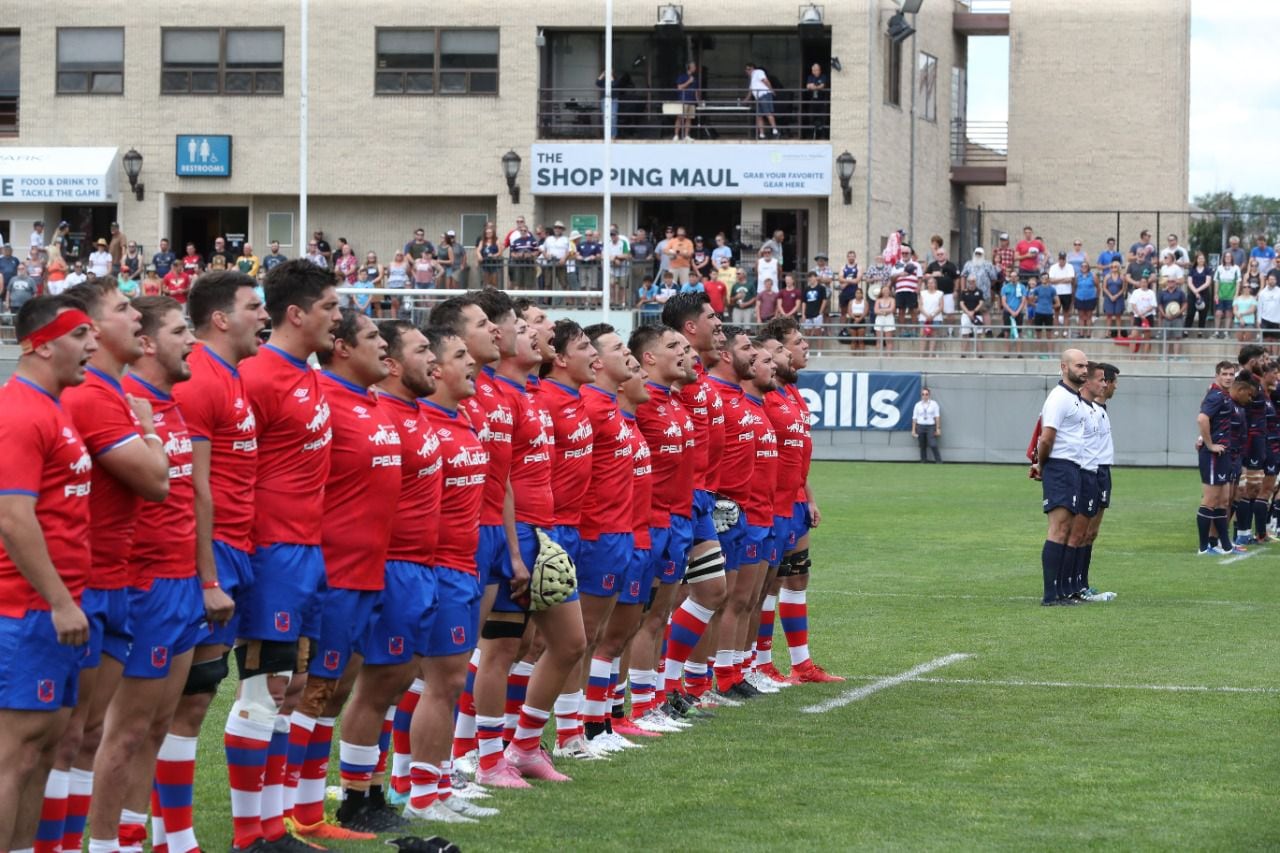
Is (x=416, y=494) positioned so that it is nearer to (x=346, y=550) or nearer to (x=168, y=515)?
(x=346, y=550)

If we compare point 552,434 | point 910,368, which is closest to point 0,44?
point 910,368

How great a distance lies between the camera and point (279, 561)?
750cm

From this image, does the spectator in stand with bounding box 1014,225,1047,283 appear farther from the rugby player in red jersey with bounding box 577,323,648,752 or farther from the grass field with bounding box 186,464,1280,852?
the rugby player in red jersey with bounding box 577,323,648,752

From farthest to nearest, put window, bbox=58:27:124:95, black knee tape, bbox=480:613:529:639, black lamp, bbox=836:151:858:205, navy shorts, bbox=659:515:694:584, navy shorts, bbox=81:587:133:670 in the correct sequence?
window, bbox=58:27:124:95, black lamp, bbox=836:151:858:205, navy shorts, bbox=659:515:694:584, black knee tape, bbox=480:613:529:639, navy shorts, bbox=81:587:133:670

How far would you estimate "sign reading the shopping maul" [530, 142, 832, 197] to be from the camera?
43.5 metres

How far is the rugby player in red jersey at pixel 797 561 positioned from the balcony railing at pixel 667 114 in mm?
31296

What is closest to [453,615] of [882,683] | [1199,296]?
[882,683]

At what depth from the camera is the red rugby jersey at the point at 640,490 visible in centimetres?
1052

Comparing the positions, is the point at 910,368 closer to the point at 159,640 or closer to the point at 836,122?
the point at 836,122

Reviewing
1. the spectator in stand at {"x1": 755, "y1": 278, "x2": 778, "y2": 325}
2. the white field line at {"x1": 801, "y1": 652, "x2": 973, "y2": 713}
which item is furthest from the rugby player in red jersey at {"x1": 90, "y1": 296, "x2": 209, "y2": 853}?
the spectator in stand at {"x1": 755, "y1": 278, "x2": 778, "y2": 325}

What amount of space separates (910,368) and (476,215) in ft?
39.9

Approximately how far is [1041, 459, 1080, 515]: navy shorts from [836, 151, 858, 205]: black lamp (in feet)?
84.4

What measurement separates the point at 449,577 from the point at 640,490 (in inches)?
90.9

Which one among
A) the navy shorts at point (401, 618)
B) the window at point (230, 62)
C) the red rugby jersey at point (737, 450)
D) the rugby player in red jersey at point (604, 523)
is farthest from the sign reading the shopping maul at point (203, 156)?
the navy shorts at point (401, 618)
